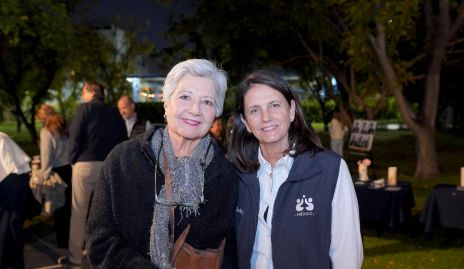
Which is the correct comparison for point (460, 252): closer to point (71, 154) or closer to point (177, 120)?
point (71, 154)

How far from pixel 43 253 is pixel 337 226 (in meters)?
5.62

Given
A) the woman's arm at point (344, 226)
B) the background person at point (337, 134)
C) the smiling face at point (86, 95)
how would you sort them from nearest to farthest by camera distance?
the woman's arm at point (344, 226)
the smiling face at point (86, 95)
the background person at point (337, 134)

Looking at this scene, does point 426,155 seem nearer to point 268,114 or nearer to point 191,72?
point 268,114

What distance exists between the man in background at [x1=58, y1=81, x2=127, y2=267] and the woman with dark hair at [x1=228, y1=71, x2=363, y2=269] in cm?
398

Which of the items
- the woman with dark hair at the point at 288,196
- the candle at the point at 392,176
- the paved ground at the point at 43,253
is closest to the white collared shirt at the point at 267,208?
the woman with dark hair at the point at 288,196

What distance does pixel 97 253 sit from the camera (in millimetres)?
2236

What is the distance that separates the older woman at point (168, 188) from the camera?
2213 millimetres

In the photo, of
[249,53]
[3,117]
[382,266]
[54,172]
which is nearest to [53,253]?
[54,172]

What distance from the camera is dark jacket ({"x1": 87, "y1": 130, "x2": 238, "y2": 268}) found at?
86.9 inches

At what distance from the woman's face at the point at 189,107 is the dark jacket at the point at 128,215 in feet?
0.53

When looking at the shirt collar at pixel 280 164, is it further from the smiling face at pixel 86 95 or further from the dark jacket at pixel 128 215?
the smiling face at pixel 86 95

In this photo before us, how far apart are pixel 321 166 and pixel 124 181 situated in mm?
888

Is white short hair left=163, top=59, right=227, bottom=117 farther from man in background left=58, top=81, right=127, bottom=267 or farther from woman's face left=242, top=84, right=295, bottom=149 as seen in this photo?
man in background left=58, top=81, right=127, bottom=267

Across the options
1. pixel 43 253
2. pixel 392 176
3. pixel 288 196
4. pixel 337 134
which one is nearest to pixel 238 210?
pixel 288 196
